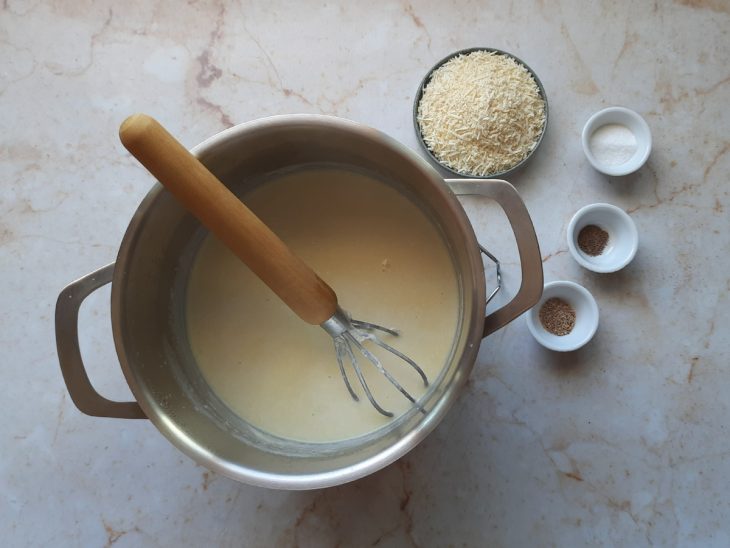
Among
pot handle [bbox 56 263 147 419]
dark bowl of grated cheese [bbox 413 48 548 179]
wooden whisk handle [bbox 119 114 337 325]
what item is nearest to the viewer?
wooden whisk handle [bbox 119 114 337 325]

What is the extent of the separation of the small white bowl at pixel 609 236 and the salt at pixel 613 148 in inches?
3.5

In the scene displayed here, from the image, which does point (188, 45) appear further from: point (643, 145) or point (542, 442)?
point (542, 442)

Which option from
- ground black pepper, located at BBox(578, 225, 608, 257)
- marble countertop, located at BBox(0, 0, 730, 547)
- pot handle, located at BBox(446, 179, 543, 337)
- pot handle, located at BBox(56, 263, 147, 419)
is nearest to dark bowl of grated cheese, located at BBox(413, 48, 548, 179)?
marble countertop, located at BBox(0, 0, 730, 547)

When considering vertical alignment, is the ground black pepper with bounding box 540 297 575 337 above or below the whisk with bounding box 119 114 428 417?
below

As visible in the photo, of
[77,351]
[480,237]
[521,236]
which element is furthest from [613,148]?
[77,351]

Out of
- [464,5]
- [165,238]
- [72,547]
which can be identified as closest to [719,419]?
[464,5]

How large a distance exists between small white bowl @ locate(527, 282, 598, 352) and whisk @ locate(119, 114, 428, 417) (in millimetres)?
310

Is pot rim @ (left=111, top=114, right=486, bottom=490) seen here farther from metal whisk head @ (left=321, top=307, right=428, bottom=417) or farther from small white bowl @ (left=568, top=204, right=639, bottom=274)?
small white bowl @ (left=568, top=204, right=639, bottom=274)

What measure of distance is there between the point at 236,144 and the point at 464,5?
1.83 feet

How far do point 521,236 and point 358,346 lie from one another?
27cm

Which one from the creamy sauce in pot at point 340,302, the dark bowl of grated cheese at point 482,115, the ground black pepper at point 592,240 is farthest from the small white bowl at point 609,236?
the creamy sauce in pot at point 340,302

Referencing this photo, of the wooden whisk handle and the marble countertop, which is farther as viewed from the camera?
the marble countertop

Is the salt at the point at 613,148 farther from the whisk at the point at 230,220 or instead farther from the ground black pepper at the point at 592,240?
the whisk at the point at 230,220

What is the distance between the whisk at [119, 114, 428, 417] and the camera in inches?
27.6
